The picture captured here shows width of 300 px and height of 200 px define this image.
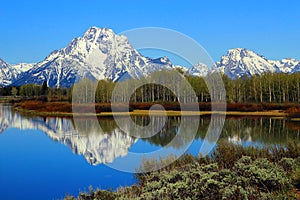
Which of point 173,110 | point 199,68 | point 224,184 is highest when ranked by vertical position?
point 199,68

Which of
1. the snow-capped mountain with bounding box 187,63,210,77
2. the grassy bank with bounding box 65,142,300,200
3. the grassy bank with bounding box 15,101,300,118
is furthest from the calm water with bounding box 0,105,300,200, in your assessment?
the grassy bank with bounding box 15,101,300,118

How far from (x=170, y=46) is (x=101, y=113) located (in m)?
31.9

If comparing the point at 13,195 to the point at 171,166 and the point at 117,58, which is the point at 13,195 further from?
the point at 117,58

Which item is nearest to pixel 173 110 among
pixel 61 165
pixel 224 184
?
pixel 61 165

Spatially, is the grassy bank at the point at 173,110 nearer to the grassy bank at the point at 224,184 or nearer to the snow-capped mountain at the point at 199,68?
the snow-capped mountain at the point at 199,68

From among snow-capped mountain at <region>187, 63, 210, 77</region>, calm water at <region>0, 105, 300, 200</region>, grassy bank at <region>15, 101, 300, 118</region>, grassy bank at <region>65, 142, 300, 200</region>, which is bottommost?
calm water at <region>0, 105, 300, 200</region>

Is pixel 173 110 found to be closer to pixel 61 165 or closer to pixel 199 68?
pixel 61 165

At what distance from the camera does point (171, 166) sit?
978 centimetres

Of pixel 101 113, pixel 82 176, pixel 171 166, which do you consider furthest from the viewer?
pixel 101 113

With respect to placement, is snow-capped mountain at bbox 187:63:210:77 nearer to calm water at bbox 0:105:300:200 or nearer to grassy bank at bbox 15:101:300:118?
calm water at bbox 0:105:300:200

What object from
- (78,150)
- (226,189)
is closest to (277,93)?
(78,150)

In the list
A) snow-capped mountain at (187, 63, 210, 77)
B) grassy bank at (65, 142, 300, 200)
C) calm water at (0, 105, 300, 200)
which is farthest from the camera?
snow-capped mountain at (187, 63, 210, 77)

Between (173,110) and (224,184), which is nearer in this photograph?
(224,184)

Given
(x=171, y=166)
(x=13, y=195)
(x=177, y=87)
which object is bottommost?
(x=13, y=195)
